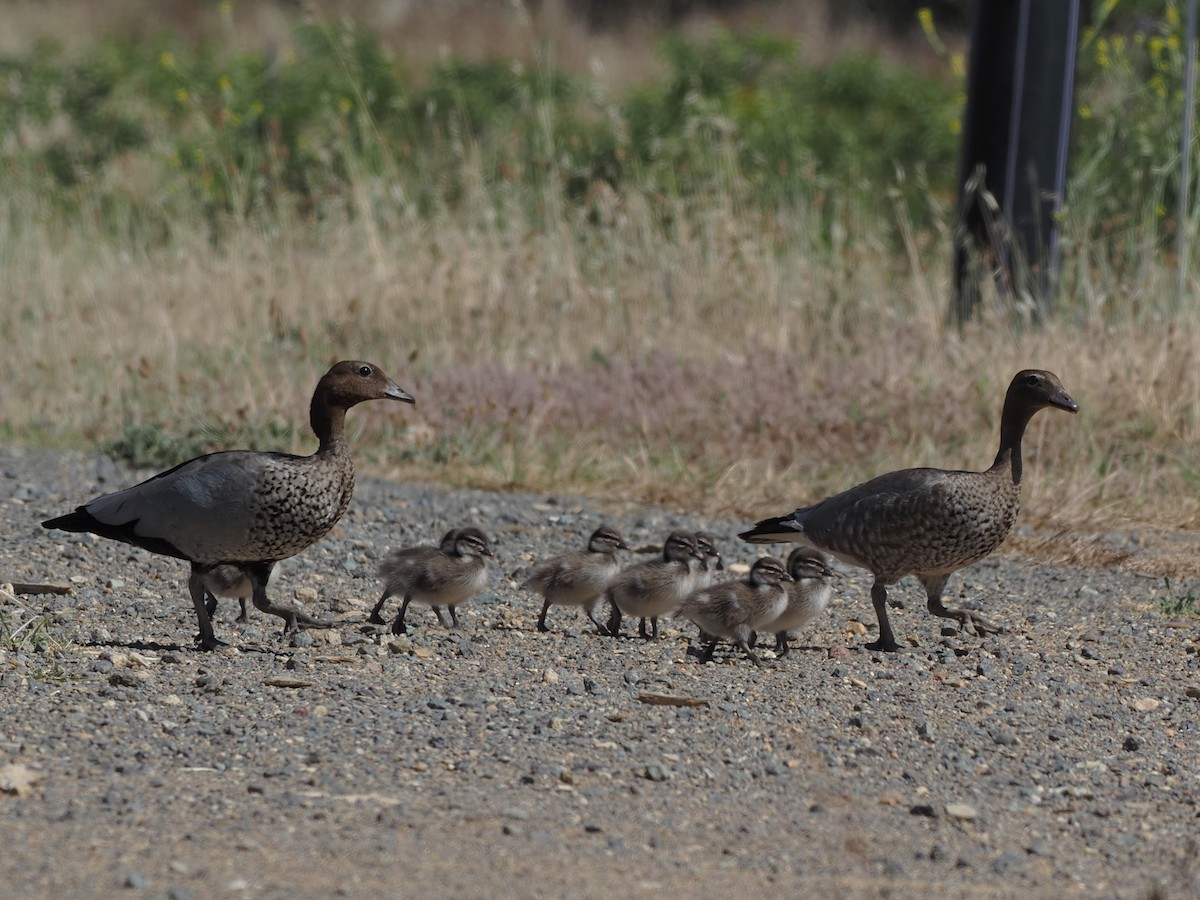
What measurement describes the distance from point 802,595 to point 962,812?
176 centimetres

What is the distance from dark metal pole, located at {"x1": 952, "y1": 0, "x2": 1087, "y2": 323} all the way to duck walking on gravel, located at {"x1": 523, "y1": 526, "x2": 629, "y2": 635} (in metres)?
4.62

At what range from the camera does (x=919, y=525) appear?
6508 millimetres

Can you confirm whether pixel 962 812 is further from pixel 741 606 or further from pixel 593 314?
pixel 593 314

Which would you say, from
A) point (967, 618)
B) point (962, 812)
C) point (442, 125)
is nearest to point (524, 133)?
point (442, 125)

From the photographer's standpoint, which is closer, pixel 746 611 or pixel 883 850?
pixel 883 850

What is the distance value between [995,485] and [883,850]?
2.54m

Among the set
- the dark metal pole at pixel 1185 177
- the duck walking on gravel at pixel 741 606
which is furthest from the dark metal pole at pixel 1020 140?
the duck walking on gravel at pixel 741 606

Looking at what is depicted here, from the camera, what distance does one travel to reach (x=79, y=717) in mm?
5219

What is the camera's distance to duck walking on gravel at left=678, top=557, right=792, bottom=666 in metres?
6.19

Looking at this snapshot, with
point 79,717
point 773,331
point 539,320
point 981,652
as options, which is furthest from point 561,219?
point 79,717

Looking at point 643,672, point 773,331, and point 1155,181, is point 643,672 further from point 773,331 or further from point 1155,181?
point 1155,181

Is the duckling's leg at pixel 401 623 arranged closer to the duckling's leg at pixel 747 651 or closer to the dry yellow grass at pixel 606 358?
the duckling's leg at pixel 747 651

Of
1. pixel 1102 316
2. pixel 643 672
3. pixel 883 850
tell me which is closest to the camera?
pixel 883 850

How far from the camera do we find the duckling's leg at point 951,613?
22.1 ft
